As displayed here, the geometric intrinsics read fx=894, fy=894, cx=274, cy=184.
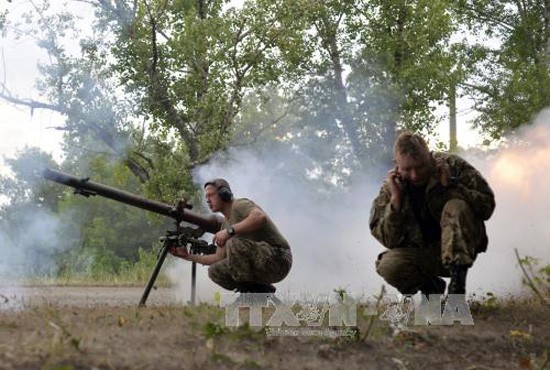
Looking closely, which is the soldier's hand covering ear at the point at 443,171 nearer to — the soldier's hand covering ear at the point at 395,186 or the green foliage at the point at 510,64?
the soldier's hand covering ear at the point at 395,186

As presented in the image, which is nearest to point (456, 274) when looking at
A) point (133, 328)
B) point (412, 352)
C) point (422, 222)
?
point (422, 222)

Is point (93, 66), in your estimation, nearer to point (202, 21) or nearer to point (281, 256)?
point (202, 21)

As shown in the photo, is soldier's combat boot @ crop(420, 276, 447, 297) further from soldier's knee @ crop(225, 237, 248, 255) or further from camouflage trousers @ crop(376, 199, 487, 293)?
soldier's knee @ crop(225, 237, 248, 255)

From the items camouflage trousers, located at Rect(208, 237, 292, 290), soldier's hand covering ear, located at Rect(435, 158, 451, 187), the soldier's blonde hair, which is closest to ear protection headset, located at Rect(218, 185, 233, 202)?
camouflage trousers, located at Rect(208, 237, 292, 290)

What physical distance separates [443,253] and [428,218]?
0.51 metres

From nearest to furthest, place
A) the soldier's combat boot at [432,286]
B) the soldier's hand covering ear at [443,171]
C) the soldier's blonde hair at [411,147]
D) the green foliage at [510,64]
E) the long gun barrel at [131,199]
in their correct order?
the soldier's blonde hair at [411,147], the soldier's hand covering ear at [443,171], the soldier's combat boot at [432,286], the long gun barrel at [131,199], the green foliage at [510,64]

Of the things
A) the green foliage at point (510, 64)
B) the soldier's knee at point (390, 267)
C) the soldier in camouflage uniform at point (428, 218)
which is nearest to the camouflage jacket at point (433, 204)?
the soldier in camouflage uniform at point (428, 218)

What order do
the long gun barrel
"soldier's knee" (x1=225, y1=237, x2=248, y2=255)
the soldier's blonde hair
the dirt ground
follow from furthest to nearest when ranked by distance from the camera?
the long gun barrel < "soldier's knee" (x1=225, y1=237, x2=248, y2=255) < the soldier's blonde hair < the dirt ground

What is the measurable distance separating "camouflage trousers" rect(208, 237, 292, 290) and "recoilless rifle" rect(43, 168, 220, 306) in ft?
1.16

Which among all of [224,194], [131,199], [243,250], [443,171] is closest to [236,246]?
[243,250]

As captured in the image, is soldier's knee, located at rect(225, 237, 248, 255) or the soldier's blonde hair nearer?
the soldier's blonde hair

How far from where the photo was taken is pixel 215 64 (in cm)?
1697

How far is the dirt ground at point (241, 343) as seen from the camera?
436 cm

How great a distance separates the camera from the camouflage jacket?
6.88 m
